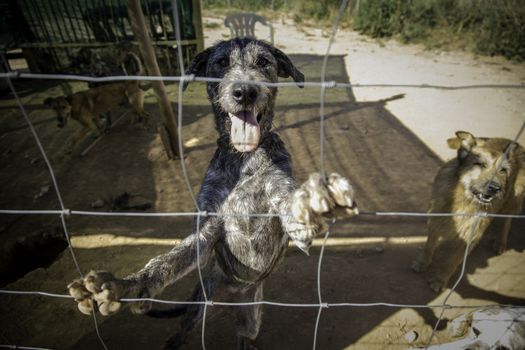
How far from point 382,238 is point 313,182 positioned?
3.25 meters

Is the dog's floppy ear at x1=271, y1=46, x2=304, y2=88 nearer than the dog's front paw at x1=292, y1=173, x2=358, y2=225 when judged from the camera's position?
No

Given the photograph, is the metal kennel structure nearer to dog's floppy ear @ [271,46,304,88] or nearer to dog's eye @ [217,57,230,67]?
dog's floppy ear @ [271,46,304,88]

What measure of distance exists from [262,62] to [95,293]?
7.03 ft

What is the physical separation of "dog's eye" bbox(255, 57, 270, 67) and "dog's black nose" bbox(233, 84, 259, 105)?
20.7 inches

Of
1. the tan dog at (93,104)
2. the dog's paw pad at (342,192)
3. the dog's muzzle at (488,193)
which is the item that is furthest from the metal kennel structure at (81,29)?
the dog's paw pad at (342,192)

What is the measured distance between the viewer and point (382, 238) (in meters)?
4.46

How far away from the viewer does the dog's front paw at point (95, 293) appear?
5.41ft

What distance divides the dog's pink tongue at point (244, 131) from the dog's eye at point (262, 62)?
579 millimetres

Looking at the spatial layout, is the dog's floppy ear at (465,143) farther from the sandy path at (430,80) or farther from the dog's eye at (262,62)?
the sandy path at (430,80)

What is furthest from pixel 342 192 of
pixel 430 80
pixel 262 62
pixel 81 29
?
pixel 81 29

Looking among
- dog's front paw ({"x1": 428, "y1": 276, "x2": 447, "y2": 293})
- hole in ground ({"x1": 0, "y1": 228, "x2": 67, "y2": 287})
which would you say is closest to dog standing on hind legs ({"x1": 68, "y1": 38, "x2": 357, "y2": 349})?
dog's front paw ({"x1": 428, "y1": 276, "x2": 447, "y2": 293})

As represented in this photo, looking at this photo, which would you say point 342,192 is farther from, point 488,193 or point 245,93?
point 488,193

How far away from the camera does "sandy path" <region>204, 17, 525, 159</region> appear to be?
24.7ft

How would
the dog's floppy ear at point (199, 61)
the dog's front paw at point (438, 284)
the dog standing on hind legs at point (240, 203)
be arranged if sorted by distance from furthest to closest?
1. the dog's front paw at point (438, 284)
2. the dog's floppy ear at point (199, 61)
3. the dog standing on hind legs at point (240, 203)
